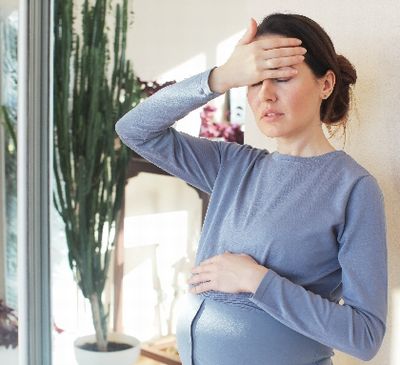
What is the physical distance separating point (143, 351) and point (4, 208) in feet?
2.64

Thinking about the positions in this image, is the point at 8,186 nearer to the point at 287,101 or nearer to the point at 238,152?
the point at 238,152

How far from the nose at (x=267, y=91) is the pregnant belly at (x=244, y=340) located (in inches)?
13.8


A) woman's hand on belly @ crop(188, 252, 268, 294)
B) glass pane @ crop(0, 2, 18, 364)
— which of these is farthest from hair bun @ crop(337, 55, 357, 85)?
Answer: glass pane @ crop(0, 2, 18, 364)

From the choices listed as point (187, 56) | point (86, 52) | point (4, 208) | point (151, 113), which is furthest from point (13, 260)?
point (151, 113)

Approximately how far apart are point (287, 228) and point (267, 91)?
0.23 meters

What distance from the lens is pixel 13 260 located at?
258 cm

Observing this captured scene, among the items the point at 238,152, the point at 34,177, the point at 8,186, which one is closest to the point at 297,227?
the point at 238,152

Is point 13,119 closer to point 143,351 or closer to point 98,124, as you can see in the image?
point 98,124

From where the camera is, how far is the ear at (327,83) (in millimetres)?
1084

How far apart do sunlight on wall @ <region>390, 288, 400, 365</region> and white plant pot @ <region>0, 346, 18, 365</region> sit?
1.75 meters

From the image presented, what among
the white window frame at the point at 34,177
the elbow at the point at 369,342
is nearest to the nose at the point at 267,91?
the elbow at the point at 369,342

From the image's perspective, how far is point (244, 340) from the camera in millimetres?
1067

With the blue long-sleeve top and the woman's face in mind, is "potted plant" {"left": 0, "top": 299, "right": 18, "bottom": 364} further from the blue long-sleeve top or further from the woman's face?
the woman's face

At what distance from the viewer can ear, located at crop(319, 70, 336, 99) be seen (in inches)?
42.7
